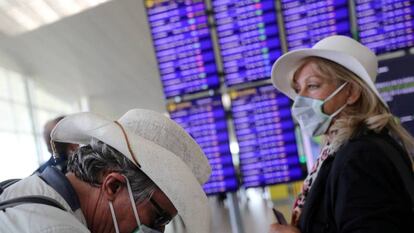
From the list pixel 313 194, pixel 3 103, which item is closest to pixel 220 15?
pixel 3 103

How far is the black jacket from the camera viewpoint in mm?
1404

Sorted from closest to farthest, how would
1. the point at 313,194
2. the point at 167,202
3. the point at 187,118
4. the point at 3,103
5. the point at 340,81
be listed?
the point at 167,202 < the point at 313,194 < the point at 340,81 < the point at 3,103 < the point at 187,118

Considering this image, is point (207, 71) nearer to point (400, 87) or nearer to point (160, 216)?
point (400, 87)

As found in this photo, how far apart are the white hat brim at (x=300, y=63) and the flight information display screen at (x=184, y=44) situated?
81 centimetres

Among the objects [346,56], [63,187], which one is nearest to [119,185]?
[63,187]

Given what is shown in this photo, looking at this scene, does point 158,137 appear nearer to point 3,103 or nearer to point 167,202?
point 167,202

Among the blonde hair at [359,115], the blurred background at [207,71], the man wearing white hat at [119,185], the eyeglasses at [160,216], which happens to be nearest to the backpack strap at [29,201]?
the man wearing white hat at [119,185]

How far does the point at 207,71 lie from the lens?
3039 mm

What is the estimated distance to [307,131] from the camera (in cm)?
194

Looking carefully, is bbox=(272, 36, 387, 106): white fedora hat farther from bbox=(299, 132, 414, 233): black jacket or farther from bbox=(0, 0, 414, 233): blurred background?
bbox=(0, 0, 414, 233): blurred background

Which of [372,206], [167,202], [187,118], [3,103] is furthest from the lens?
[187,118]

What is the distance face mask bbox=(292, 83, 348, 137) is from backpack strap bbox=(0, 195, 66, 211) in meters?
1.19

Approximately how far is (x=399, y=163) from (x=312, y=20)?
1.61 m

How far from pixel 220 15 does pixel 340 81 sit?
1.38 m
